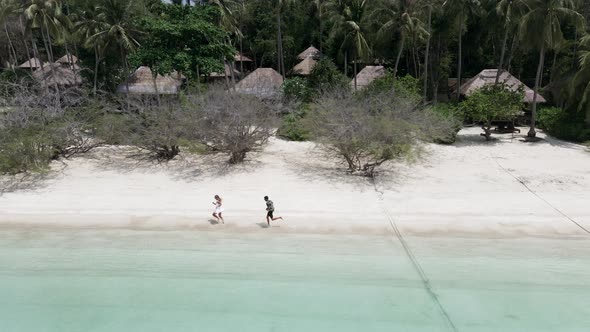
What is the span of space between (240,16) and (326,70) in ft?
43.9

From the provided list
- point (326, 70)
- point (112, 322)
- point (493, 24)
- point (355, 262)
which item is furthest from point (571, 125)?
point (112, 322)

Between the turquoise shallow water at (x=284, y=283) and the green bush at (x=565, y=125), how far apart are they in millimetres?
12926

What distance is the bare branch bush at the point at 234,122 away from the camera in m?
19.1

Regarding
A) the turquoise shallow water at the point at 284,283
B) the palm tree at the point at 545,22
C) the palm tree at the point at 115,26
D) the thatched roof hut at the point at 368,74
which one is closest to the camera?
the turquoise shallow water at the point at 284,283

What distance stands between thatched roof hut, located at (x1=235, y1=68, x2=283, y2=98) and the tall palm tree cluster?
366 centimetres

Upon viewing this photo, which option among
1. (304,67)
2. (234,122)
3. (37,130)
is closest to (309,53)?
(304,67)

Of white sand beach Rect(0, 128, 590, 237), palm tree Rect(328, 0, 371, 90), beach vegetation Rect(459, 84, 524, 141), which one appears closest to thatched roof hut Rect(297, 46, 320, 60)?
palm tree Rect(328, 0, 371, 90)

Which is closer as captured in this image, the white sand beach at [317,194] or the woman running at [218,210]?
the woman running at [218,210]

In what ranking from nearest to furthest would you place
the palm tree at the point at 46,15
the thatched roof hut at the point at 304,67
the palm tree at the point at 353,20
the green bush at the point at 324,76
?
1. the palm tree at the point at 46,15
2. the green bush at the point at 324,76
3. the palm tree at the point at 353,20
4. the thatched roof hut at the point at 304,67

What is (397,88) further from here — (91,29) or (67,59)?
(67,59)

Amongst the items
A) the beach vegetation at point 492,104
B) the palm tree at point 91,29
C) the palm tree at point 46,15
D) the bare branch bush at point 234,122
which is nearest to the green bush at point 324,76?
the beach vegetation at point 492,104

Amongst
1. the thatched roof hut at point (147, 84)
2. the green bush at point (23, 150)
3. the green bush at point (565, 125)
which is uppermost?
the thatched roof hut at point (147, 84)

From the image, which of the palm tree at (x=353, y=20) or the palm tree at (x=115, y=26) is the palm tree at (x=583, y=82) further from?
the palm tree at (x=115, y=26)

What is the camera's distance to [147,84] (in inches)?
1276
